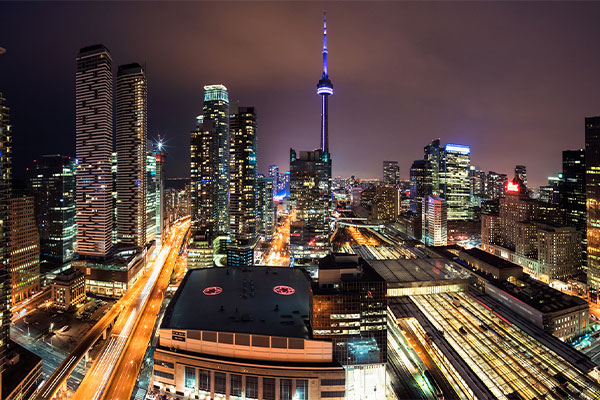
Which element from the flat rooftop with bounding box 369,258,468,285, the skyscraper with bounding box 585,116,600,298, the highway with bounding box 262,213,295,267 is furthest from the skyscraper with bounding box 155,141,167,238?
the skyscraper with bounding box 585,116,600,298

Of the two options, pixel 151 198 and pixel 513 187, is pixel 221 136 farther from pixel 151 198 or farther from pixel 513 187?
pixel 513 187

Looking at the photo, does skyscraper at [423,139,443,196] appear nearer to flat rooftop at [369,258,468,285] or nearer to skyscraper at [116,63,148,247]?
flat rooftop at [369,258,468,285]

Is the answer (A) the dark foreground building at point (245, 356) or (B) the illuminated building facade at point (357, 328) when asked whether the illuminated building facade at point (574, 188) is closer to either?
(B) the illuminated building facade at point (357, 328)

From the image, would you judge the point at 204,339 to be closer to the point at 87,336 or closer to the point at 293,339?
the point at 293,339

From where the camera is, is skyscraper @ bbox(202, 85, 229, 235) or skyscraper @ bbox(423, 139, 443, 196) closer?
skyscraper @ bbox(202, 85, 229, 235)

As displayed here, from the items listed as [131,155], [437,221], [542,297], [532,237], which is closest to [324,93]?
[437,221]

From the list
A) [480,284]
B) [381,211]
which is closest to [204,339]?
[480,284]

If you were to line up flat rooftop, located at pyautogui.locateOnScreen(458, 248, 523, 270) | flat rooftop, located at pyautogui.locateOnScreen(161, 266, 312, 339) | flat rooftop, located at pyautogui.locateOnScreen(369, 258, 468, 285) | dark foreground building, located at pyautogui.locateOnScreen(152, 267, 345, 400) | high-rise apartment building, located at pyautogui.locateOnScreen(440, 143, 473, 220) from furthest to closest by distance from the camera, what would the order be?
high-rise apartment building, located at pyautogui.locateOnScreen(440, 143, 473, 220) < flat rooftop, located at pyautogui.locateOnScreen(458, 248, 523, 270) < flat rooftop, located at pyautogui.locateOnScreen(369, 258, 468, 285) < flat rooftop, located at pyautogui.locateOnScreen(161, 266, 312, 339) < dark foreground building, located at pyautogui.locateOnScreen(152, 267, 345, 400)
